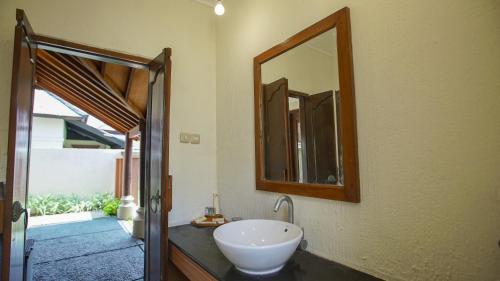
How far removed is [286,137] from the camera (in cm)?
154

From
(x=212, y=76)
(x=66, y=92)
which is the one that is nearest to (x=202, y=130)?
(x=212, y=76)

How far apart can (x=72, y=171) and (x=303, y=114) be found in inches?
287

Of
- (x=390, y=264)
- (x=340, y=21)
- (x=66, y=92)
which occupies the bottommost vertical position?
(x=390, y=264)

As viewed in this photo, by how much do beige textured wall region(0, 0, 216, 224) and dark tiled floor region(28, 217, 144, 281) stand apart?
1.39 m

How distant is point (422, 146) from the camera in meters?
0.92

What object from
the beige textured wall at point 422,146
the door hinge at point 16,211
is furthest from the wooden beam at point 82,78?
the beige textured wall at point 422,146

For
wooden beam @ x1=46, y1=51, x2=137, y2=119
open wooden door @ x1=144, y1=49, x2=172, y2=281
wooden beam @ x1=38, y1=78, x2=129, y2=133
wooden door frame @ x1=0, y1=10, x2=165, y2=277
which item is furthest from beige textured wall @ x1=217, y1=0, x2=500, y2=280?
wooden beam @ x1=38, y1=78, x2=129, y2=133

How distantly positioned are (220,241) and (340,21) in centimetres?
114

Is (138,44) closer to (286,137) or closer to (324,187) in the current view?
(286,137)

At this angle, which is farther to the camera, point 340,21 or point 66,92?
point 66,92

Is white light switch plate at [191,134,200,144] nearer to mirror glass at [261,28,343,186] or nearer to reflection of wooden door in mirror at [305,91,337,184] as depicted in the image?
mirror glass at [261,28,343,186]

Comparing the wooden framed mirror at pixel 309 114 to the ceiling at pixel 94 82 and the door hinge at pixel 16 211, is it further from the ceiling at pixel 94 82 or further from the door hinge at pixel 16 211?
the ceiling at pixel 94 82

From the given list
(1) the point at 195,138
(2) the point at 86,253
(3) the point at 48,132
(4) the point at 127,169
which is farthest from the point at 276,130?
→ (3) the point at 48,132

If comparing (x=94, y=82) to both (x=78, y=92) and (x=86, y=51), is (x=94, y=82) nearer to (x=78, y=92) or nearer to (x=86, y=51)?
(x=78, y=92)
